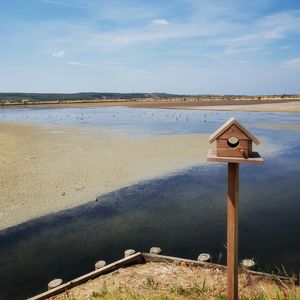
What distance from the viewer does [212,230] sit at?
9.81 m

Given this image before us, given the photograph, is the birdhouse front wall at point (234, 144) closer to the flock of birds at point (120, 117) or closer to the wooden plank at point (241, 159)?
the wooden plank at point (241, 159)

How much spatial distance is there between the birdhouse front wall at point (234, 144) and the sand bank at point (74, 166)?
7.58 m

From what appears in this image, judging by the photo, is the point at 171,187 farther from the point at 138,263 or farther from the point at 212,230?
the point at 138,263

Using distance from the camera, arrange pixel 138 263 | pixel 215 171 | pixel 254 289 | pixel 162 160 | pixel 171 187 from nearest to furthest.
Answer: pixel 254 289
pixel 138 263
pixel 171 187
pixel 215 171
pixel 162 160

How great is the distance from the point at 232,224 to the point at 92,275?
308 centimetres

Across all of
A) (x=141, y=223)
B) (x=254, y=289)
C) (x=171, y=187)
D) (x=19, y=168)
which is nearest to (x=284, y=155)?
(x=171, y=187)

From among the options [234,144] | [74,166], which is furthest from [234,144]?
[74,166]

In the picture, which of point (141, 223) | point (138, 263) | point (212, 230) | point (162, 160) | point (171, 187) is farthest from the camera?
point (162, 160)

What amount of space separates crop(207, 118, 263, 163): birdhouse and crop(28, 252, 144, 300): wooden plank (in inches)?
131

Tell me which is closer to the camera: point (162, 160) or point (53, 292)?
point (53, 292)

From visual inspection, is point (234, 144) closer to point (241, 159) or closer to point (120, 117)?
point (241, 159)

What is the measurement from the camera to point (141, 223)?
10469 mm

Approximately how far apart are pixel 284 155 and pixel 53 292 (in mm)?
15947

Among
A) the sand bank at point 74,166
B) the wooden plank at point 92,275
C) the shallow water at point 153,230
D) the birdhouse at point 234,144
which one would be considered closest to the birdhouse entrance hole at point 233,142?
the birdhouse at point 234,144
